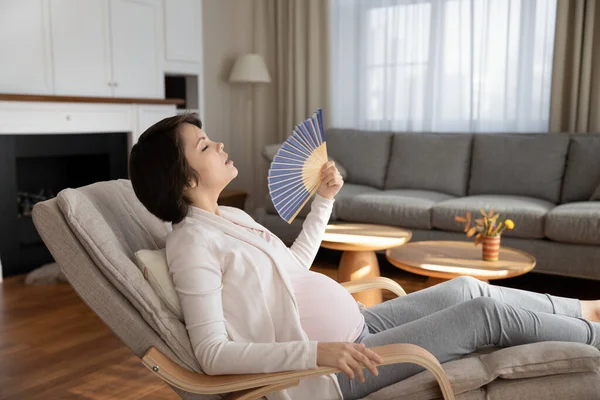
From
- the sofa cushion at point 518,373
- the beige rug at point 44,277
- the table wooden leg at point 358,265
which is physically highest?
the sofa cushion at point 518,373

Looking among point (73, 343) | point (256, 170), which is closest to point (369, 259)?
point (73, 343)

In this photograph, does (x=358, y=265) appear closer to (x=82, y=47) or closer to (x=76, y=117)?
(x=76, y=117)

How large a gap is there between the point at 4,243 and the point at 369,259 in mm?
2472

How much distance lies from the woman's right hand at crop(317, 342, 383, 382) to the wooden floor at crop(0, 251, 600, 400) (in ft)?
4.08

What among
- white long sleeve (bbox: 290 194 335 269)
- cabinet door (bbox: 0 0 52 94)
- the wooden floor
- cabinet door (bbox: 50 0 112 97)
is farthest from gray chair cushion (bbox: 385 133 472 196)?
white long sleeve (bbox: 290 194 335 269)

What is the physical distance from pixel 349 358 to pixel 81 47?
3.76 m

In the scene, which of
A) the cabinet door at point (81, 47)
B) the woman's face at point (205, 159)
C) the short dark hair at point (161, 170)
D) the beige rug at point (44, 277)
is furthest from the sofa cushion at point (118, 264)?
the cabinet door at point (81, 47)

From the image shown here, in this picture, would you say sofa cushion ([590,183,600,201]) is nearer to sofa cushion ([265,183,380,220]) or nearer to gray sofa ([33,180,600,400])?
sofa cushion ([265,183,380,220])

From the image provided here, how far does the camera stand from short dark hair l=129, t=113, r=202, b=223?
1426mm

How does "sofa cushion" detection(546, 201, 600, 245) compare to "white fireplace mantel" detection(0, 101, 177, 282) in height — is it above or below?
below

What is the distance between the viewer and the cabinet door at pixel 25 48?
12.7 ft

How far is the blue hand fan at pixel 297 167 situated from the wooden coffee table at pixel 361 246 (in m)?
1.32

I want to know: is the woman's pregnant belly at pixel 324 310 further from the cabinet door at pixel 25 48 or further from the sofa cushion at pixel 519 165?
the cabinet door at pixel 25 48

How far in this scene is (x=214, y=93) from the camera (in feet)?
19.3
